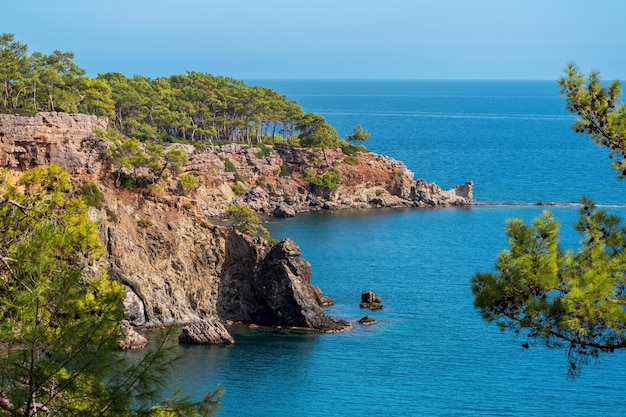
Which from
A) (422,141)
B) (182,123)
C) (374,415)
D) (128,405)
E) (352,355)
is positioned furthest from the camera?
(422,141)

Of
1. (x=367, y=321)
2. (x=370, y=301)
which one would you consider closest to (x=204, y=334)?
(x=367, y=321)

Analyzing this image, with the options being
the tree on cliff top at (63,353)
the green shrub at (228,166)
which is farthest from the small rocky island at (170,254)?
the green shrub at (228,166)

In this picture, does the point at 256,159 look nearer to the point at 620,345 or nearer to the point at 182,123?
the point at 182,123

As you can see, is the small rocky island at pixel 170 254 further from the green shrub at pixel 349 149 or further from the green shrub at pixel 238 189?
the green shrub at pixel 349 149

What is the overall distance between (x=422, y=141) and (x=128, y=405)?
168672 mm

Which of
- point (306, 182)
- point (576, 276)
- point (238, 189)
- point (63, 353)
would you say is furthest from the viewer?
point (306, 182)

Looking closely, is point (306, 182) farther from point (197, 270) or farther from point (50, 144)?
point (50, 144)

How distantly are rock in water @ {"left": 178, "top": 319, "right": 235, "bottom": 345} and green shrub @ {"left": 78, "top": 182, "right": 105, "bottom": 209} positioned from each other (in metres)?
8.65

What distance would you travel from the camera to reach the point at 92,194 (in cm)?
5447

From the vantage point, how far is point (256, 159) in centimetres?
10362

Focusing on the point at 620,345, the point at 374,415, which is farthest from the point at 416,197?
the point at 620,345

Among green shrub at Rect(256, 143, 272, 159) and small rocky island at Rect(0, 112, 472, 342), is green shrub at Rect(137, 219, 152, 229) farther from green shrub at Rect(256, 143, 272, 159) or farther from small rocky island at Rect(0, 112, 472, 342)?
green shrub at Rect(256, 143, 272, 159)

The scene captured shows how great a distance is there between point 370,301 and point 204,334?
43.1 feet

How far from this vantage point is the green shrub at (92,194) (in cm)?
5400
